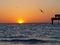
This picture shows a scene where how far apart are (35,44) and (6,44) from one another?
5.41 ft

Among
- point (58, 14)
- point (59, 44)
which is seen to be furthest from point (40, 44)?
point (58, 14)

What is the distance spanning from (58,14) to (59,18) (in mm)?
1554

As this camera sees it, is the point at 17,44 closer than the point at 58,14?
Yes

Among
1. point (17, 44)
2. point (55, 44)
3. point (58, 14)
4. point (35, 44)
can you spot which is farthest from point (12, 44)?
point (58, 14)

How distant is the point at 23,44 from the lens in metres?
12.4

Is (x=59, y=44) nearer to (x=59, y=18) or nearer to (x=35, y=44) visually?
(x=35, y=44)

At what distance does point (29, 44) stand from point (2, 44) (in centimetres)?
154

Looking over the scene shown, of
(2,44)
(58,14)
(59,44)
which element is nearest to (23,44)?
(2,44)

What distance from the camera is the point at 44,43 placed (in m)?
12.8

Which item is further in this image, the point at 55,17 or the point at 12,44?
the point at 55,17

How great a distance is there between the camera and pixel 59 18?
43.1 meters

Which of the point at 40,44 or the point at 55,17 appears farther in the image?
the point at 55,17

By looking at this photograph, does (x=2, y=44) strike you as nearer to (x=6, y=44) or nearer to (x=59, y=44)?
(x=6, y=44)

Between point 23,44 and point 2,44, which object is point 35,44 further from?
point 2,44
